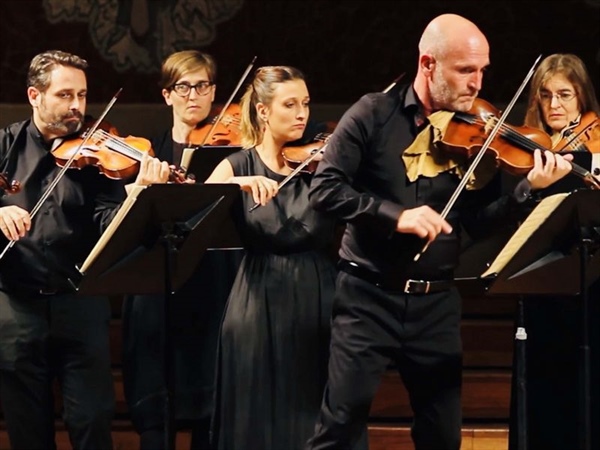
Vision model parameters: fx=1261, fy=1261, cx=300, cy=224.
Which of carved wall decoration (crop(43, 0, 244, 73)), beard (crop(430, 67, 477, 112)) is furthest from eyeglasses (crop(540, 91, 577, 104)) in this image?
carved wall decoration (crop(43, 0, 244, 73))

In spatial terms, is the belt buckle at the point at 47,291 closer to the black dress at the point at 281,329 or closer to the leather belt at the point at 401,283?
the black dress at the point at 281,329

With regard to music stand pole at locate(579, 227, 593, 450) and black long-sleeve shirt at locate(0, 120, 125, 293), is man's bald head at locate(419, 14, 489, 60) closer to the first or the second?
music stand pole at locate(579, 227, 593, 450)

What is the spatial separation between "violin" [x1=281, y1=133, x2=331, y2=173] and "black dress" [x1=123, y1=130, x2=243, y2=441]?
1.99ft

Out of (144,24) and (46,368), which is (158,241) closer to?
(46,368)

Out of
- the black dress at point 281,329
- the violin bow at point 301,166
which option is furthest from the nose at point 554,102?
the black dress at point 281,329

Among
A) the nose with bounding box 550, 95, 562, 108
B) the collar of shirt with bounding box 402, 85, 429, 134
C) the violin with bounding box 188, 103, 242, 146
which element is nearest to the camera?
the collar of shirt with bounding box 402, 85, 429, 134

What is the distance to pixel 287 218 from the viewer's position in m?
3.92

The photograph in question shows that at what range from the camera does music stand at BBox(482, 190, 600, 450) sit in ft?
11.1

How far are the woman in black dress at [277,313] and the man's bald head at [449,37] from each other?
737 mm

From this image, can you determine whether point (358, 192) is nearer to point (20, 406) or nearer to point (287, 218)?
point (287, 218)

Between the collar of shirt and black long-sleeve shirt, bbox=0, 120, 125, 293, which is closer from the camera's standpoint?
the collar of shirt

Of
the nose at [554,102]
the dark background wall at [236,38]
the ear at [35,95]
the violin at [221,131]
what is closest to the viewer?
the ear at [35,95]

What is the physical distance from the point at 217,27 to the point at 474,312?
2010mm

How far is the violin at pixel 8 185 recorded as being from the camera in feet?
13.0
